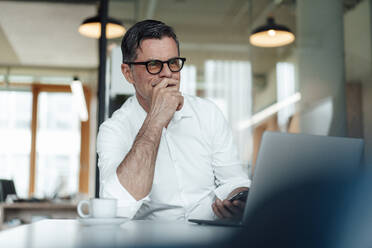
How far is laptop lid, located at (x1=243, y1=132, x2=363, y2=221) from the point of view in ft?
2.67

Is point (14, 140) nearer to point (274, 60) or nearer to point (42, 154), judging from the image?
point (42, 154)

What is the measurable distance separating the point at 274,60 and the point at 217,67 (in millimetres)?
479

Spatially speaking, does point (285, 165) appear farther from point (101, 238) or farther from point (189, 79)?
point (189, 79)

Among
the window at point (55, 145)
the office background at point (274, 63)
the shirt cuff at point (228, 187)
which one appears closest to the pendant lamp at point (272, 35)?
the office background at point (274, 63)

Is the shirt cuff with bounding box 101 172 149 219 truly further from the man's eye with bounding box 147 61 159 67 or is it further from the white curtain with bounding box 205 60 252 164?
the white curtain with bounding box 205 60 252 164

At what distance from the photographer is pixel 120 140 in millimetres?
1558

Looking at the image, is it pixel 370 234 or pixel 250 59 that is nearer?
pixel 370 234

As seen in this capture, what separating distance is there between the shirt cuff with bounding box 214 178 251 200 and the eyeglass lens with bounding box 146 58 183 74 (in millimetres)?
478

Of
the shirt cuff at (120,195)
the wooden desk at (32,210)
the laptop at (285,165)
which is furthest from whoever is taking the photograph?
the wooden desk at (32,210)

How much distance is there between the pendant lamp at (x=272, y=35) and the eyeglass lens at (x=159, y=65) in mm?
2114

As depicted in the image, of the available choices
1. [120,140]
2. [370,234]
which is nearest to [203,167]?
[120,140]

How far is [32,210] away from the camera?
4543mm

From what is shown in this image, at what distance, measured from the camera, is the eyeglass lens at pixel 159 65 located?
161 cm

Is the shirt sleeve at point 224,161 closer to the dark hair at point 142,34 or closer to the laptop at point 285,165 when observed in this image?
the dark hair at point 142,34
